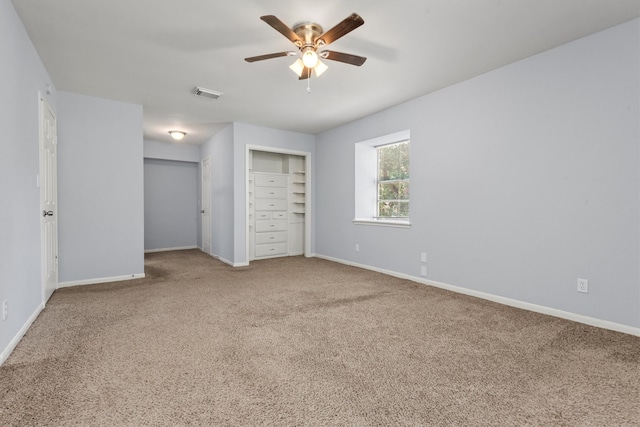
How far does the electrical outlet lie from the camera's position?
8.79 feet

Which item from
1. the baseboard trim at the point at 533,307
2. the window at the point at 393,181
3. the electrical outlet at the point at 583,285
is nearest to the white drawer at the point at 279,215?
the window at the point at 393,181

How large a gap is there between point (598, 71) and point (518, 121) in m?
0.68

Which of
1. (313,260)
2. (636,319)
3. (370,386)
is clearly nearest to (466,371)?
(370,386)

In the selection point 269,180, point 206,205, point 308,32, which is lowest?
point 206,205

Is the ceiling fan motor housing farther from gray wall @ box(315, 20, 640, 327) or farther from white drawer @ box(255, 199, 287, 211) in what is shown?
white drawer @ box(255, 199, 287, 211)

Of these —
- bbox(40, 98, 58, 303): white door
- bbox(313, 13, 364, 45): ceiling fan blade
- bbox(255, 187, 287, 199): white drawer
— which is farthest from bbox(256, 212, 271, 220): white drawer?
bbox(313, 13, 364, 45): ceiling fan blade

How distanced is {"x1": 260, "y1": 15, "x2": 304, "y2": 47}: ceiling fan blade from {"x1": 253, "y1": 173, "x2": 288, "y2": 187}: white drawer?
383 centimetres

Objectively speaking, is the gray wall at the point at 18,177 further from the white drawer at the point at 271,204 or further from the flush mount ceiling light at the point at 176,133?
the white drawer at the point at 271,204

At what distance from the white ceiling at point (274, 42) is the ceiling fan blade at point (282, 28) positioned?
0.17m

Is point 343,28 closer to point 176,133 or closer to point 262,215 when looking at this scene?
point 262,215

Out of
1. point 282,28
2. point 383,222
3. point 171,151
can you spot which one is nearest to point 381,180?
point 383,222

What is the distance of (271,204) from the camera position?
6309mm

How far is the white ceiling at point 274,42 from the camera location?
2.31 m

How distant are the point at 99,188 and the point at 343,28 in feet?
12.5
